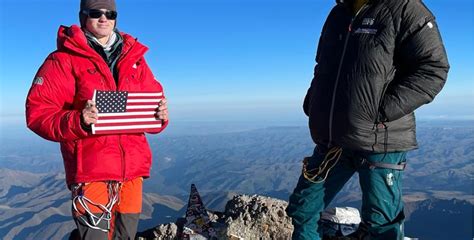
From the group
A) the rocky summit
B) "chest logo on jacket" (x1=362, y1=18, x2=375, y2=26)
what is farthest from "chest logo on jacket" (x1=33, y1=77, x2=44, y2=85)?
the rocky summit

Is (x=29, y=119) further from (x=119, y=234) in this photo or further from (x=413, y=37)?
(x=413, y=37)

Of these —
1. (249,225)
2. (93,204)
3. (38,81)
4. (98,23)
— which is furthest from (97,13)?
(249,225)

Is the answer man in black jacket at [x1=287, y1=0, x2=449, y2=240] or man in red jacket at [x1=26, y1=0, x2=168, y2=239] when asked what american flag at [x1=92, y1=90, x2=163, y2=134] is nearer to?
man in red jacket at [x1=26, y1=0, x2=168, y2=239]

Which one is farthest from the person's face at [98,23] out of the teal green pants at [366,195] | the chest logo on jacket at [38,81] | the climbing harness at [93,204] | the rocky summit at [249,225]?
the rocky summit at [249,225]

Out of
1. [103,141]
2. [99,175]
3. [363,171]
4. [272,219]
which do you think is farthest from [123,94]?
[272,219]

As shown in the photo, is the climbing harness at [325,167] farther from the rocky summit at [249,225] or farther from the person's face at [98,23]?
the person's face at [98,23]

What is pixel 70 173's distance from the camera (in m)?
5.21

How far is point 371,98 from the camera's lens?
534 cm

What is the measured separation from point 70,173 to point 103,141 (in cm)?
57

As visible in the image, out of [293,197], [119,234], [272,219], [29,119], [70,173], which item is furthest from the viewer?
[272,219]

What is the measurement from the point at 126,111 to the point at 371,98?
10.4ft

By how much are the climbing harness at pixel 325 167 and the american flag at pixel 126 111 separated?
2354mm

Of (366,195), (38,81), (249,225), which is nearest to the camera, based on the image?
(38,81)

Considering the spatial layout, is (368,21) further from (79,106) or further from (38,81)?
(38,81)
